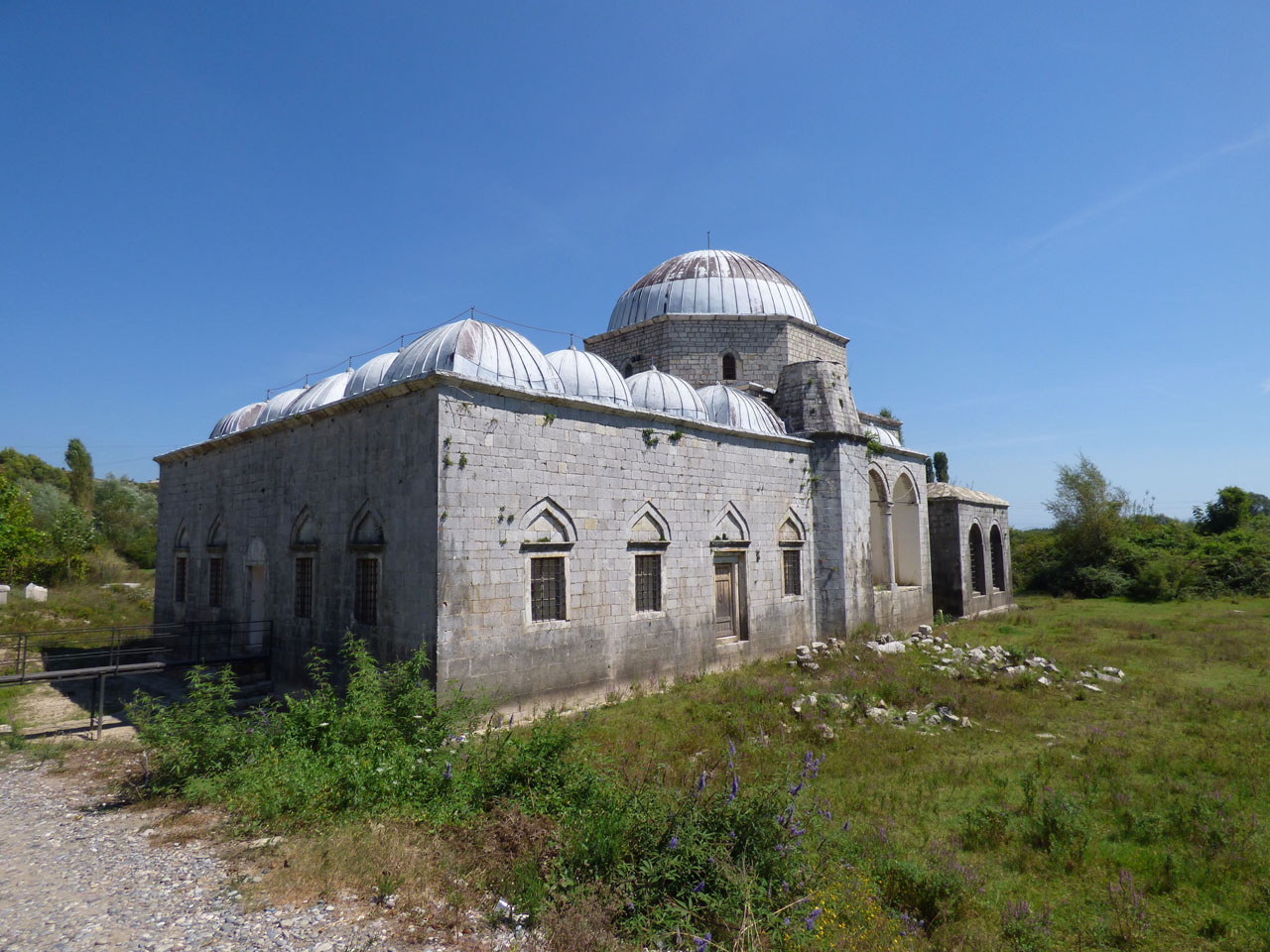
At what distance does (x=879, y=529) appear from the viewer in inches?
756

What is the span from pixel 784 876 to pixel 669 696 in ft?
22.3

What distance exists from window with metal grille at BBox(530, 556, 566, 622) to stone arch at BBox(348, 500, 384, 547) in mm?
2338

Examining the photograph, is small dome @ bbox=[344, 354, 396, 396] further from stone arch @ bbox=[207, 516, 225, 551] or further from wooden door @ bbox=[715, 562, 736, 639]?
wooden door @ bbox=[715, 562, 736, 639]

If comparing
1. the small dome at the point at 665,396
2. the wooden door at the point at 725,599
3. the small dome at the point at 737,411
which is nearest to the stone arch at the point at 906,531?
the small dome at the point at 737,411

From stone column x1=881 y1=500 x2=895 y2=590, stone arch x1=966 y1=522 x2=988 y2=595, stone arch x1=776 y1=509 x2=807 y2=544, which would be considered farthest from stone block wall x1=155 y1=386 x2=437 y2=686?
stone arch x1=966 y1=522 x2=988 y2=595

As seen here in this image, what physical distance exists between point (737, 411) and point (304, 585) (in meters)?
9.51

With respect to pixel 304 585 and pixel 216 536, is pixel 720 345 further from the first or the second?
pixel 216 536

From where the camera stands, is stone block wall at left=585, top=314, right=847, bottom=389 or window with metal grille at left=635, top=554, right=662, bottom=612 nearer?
window with metal grille at left=635, top=554, right=662, bottom=612

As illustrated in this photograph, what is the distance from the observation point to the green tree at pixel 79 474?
39000 millimetres

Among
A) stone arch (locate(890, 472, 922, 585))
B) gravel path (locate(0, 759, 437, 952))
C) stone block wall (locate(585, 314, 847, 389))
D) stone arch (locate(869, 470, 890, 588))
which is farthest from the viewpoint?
stone arch (locate(890, 472, 922, 585))

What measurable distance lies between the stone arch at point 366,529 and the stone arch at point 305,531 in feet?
4.25

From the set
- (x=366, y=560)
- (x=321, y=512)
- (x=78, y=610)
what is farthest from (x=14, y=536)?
(x=366, y=560)

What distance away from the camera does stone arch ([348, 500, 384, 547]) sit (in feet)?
33.2

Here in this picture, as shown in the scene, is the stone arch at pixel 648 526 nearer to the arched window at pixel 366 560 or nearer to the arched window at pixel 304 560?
the arched window at pixel 366 560
